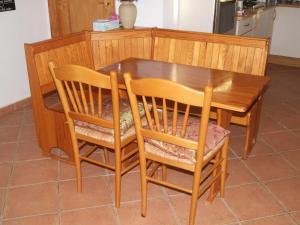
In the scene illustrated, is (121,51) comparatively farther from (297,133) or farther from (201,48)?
(297,133)

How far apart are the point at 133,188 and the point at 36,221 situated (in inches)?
26.4

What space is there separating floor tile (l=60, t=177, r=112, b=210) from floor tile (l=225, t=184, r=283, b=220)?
0.82 m

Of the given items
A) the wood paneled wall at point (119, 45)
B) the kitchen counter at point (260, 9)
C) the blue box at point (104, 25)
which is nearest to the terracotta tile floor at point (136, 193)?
the wood paneled wall at point (119, 45)

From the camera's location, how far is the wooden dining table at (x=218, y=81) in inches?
74.6

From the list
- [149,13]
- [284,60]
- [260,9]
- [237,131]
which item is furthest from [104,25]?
[284,60]

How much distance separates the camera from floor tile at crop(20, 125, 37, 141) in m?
3.12

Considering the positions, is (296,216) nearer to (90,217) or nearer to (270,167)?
(270,167)

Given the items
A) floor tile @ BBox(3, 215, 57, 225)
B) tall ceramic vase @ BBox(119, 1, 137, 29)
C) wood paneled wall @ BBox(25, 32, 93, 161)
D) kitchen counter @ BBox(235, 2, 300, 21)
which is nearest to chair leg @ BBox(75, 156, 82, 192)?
floor tile @ BBox(3, 215, 57, 225)

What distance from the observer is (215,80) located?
223 centimetres

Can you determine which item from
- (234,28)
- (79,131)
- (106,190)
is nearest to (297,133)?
(234,28)

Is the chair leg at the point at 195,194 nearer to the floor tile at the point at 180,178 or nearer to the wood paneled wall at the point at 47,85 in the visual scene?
the floor tile at the point at 180,178

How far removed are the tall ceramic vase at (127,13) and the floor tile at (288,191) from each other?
1854 mm

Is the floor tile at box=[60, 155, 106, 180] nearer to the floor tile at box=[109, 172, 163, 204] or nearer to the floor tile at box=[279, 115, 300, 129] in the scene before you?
the floor tile at box=[109, 172, 163, 204]

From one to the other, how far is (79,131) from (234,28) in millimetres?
2722
